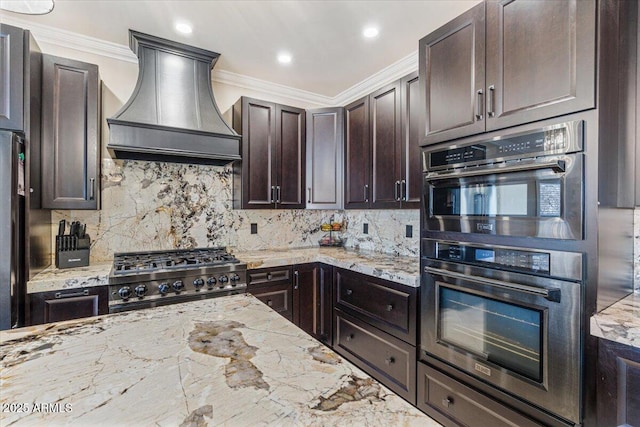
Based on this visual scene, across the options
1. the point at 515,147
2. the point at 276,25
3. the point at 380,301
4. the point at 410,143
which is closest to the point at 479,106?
the point at 515,147

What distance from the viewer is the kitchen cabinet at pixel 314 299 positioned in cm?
292

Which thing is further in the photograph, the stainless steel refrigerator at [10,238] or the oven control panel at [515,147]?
the stainless steel refrigerator at [10,238]

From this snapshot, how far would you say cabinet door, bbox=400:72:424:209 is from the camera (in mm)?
2391

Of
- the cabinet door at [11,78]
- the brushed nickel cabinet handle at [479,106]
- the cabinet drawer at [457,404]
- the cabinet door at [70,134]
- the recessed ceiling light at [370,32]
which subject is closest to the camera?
the cabinet drawer at [457,404]

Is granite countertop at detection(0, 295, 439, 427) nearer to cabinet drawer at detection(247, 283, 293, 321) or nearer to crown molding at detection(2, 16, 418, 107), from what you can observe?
cabinet drawer at detection(247, 283, 293, 321)

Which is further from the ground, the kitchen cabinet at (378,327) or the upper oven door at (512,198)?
the upper oven door at (512,198)

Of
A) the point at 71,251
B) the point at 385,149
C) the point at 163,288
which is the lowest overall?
the point at 163,288

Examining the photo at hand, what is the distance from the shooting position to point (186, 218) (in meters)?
3.03

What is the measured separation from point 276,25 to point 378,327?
242 cm

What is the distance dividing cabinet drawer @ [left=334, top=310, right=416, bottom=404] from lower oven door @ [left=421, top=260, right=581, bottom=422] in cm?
25

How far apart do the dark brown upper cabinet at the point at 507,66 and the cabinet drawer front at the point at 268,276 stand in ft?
5.51

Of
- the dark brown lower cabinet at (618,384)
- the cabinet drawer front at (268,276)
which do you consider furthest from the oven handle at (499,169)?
the cabinet drawer front at (268,276)

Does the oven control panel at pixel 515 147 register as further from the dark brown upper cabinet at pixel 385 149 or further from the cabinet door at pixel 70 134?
the cabinet door at pixel 70 134

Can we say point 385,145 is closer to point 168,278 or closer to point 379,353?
point 379,353
